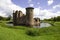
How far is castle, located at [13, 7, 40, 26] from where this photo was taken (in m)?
109

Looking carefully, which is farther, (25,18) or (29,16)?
(25,18)

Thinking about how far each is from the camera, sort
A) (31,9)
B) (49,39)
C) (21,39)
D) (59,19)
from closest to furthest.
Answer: (21,39), (49,39), (31,9), (59,19)

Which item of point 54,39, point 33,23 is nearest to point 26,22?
point 33,23

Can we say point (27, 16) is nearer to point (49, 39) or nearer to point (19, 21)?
point (19, 21)

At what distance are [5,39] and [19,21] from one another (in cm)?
9665

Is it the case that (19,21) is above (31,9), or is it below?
below

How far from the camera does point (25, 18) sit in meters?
115

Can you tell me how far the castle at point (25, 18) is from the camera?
108812 mm

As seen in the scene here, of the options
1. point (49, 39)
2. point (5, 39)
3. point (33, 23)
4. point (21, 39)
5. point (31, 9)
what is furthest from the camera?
point (33, 23)

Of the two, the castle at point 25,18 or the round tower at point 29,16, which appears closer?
the round tower at point 29,16

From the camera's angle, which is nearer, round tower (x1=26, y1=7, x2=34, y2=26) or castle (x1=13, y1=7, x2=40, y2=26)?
round tower (x1=26, y1=7, x2=34, y2=26)

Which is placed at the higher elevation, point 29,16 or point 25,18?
point 29,16

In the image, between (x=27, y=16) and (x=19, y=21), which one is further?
(x=19, y=21)

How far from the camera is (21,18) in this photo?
398 ft
